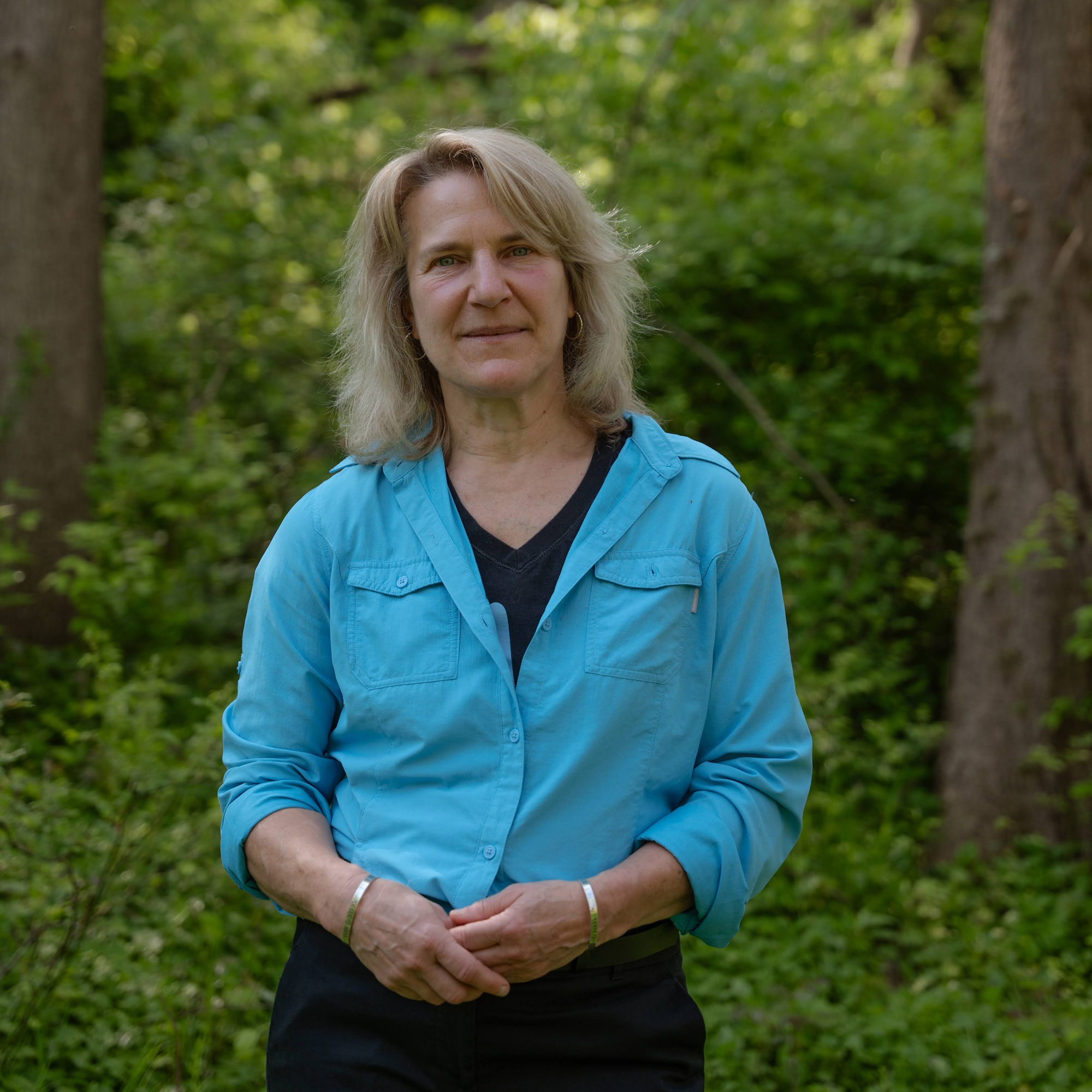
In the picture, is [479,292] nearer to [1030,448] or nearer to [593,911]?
[593,911]

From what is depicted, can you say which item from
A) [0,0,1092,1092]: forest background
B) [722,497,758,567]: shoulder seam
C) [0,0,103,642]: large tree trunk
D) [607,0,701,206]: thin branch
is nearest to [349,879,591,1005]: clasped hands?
[722,497,758,567]: shoulder seam

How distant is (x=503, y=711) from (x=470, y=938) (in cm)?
32

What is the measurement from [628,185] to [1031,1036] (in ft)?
14.4

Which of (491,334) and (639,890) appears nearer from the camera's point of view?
(639,890)

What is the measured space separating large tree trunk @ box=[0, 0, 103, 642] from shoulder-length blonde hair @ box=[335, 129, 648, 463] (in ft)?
9.37

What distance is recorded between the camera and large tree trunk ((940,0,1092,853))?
3.94m

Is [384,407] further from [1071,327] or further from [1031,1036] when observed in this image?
[1071,327]

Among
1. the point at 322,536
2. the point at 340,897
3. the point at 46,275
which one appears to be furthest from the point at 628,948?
the point at 46,275

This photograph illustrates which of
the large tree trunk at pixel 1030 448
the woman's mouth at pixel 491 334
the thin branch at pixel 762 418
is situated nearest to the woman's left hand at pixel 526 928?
the woman's mouth at pixel 491 334

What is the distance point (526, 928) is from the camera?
1.45m

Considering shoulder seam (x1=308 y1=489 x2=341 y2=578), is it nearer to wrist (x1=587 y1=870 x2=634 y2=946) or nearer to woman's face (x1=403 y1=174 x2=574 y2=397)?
woman's face (x1=403 y1=174 x2=574 y2=397)

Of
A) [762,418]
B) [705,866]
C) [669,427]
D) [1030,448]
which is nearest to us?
[705,866]

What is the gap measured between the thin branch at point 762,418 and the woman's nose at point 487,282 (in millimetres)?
2286

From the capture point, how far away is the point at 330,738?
172 cm
